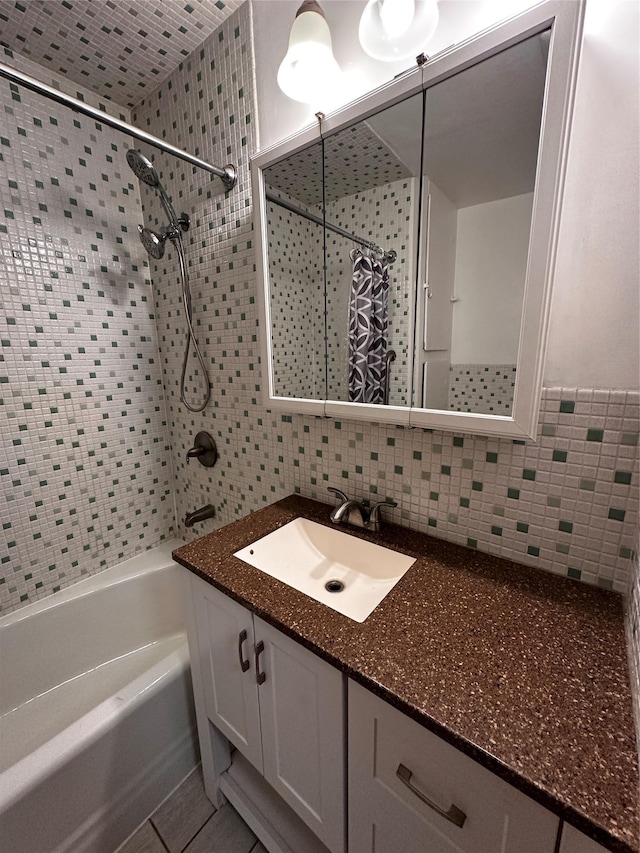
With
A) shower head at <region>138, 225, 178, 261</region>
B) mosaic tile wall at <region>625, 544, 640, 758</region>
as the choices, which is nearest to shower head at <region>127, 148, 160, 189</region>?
shower head at <region>138, 225, 178, 261</region>

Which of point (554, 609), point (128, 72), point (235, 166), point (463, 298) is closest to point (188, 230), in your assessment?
point (235, 166)

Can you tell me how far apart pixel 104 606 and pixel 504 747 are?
168cm

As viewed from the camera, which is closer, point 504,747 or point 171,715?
point 504,747

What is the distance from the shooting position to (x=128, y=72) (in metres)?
1.34

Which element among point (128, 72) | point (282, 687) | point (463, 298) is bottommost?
point (282, 687)

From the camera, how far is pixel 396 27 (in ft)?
2.63

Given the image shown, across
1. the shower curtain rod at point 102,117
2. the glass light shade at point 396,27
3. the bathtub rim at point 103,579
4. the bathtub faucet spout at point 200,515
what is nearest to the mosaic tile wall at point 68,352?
the bathtub rim at point 103,579

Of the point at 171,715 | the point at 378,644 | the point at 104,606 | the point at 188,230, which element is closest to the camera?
the point at 378,644

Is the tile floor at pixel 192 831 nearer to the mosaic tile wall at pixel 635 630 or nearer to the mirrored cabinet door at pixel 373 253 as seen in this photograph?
the mosaic tile wall at pixel 635 630

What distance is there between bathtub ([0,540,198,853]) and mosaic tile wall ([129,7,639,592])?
1.44 ft

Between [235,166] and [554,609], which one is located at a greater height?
[235,166]

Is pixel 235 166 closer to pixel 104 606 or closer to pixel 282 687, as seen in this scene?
pixel 282 687

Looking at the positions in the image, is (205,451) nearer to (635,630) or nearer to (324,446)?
(324,446)

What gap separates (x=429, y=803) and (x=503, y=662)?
0.85 ft
